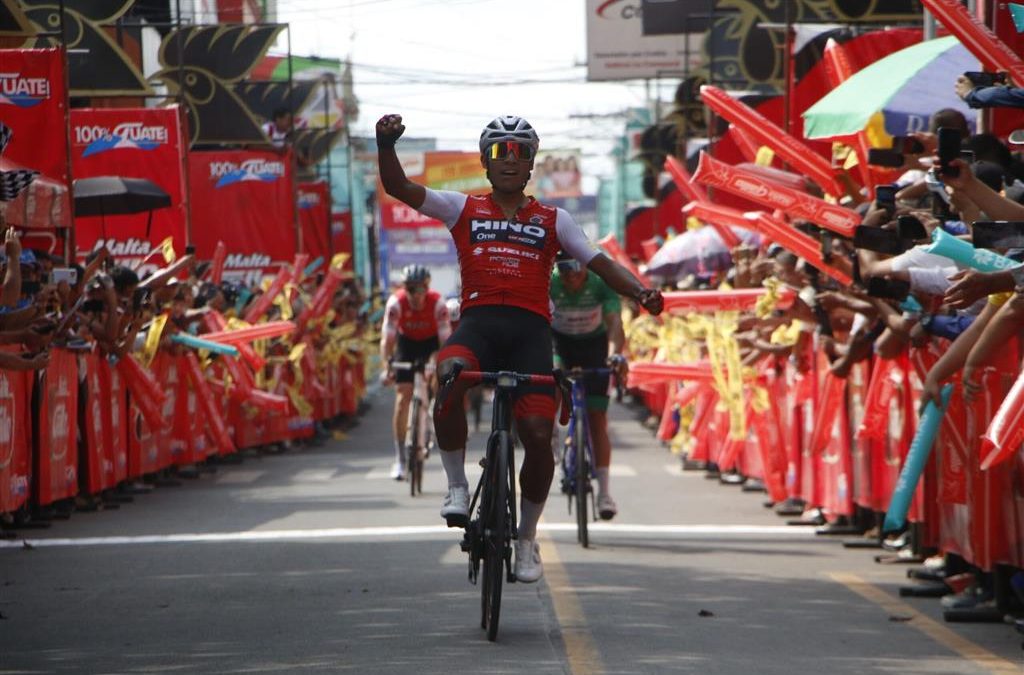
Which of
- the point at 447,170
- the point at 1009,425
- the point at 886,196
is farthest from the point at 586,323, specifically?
the point at 447,170

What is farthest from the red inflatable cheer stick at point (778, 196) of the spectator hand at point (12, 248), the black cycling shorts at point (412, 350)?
the black cycling shorts at point (412, 350)

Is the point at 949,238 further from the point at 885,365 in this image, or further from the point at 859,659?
the point at 885,365

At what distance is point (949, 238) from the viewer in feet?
28.3

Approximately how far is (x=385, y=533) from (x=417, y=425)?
3.84m

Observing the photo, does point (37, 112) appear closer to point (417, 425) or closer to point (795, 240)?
point (417, 425)

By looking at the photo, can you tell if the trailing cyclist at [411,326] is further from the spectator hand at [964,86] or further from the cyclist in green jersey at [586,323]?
the spectator hand at [964,86]

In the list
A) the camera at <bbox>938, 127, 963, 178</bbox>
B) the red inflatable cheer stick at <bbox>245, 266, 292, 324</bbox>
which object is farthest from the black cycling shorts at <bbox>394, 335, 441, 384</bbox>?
the camera at <bbox>938, 127, 963, 178</bbox>

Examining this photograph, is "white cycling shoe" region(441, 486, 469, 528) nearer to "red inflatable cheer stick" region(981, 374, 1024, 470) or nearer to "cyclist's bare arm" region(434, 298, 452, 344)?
"red inflatable cheer stick" region(981, 374, 1024, 470)

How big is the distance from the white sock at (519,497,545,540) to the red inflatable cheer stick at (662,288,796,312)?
21.7 feet

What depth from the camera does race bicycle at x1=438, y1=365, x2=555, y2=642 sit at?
9.05 m

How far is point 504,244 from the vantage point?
31.2 ft

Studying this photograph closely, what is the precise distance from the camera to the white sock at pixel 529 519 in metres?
9.54

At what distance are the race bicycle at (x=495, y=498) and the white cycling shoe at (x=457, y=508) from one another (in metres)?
0.04

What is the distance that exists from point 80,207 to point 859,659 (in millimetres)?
16873
